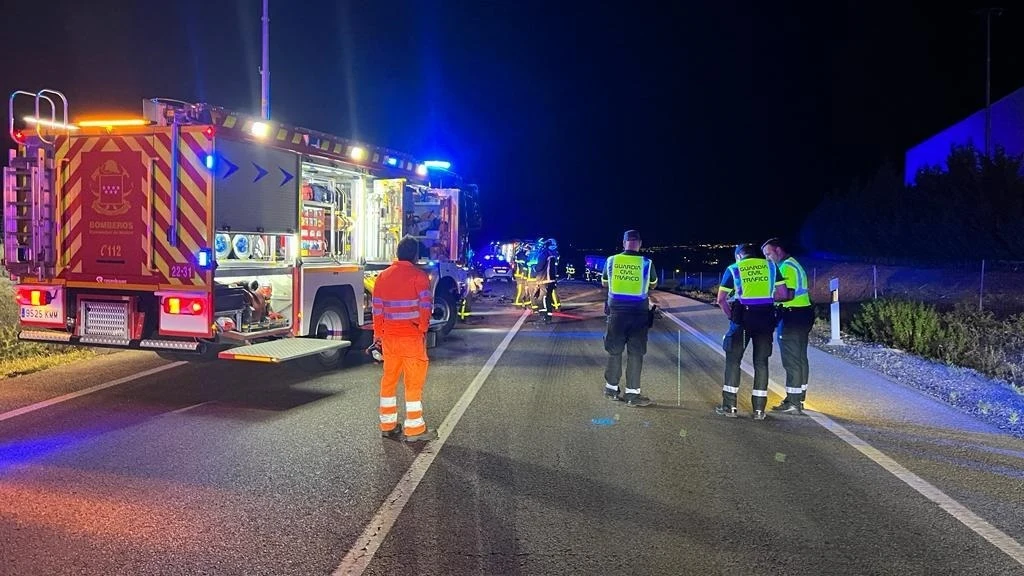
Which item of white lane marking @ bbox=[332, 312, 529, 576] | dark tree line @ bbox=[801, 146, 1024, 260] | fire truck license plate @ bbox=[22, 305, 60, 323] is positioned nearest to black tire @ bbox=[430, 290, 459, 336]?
white lane marking @ bbox=[332, 312, 529, 576]

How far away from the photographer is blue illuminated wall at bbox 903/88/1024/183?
33.8 meters

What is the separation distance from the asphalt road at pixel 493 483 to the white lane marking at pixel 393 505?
2 centimetres

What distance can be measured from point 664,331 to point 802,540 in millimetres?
11716

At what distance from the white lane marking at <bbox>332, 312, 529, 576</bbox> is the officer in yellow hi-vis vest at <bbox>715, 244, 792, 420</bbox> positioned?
2707 mm

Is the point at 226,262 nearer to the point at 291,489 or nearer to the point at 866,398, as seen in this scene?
the point at 291,489

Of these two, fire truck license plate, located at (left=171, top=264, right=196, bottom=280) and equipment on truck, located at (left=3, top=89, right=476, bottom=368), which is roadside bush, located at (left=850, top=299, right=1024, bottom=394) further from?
fire truck license plate, located at (left=171, top=264, right=196, bottom=280)

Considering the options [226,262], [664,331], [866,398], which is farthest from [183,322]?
[664,331]

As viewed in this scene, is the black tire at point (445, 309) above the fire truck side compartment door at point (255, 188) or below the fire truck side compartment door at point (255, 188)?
below

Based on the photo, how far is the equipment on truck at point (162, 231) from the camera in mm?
8477

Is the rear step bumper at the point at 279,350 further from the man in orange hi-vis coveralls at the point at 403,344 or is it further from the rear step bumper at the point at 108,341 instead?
the man in orange hi-vis coveralls at the point at 403,344

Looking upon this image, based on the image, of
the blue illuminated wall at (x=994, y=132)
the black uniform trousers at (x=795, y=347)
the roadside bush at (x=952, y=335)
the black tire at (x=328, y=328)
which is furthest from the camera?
the blue illuminated wall at (x=994, y=132)

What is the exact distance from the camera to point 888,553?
446 centimetres

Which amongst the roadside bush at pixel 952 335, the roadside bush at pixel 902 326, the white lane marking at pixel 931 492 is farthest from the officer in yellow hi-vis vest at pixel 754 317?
the roadside bush at pixel 902 326

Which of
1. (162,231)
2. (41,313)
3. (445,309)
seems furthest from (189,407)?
(445,309)
